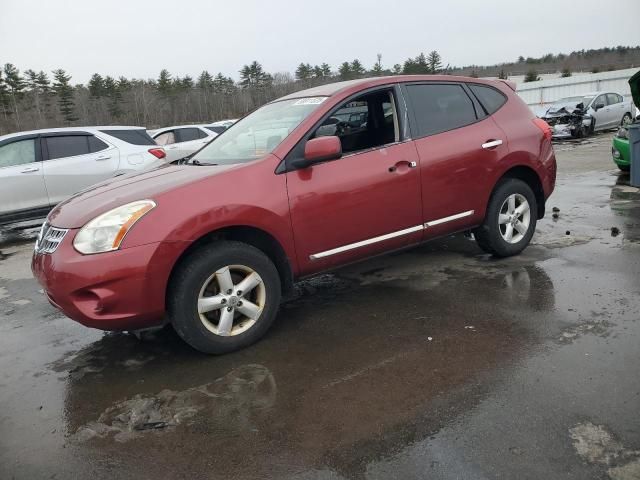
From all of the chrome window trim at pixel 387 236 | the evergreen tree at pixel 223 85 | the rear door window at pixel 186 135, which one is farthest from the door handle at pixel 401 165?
the evergreen tree at pixel 223 85

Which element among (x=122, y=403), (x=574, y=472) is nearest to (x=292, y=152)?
(x=122, y=403)

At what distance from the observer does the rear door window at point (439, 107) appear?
4512mm

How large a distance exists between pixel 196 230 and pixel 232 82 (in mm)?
74562

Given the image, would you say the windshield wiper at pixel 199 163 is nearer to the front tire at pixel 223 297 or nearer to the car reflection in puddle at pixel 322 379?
the front tire at pixel 223 297

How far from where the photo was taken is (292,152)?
3.80 m

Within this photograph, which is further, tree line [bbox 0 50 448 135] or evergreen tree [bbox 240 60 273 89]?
evergreen tree [bbox 240 60 273 89]

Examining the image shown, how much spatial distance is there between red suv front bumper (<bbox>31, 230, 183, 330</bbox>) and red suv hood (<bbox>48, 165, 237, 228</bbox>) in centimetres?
20

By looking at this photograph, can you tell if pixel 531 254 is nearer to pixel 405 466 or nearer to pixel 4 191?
pixel 405 466

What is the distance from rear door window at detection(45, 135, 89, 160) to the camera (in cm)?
897

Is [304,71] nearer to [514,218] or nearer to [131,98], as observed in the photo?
[131,98]

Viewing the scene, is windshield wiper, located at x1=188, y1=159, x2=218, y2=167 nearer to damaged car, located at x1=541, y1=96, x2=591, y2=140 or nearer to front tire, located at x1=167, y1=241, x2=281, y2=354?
front tire, located at x1=167, y1=241, x2=281, y2=354

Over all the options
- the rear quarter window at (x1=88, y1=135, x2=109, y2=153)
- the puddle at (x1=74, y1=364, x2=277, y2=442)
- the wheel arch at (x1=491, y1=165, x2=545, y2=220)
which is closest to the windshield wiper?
the puddle at (x1=74, y1=364, x2=277, y2=442)

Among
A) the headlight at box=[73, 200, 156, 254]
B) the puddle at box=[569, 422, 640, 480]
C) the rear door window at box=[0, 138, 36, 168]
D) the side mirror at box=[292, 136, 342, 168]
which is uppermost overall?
the rear door window at box=[0, 138, 36, 168]

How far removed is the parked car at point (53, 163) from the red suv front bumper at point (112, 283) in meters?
5.90
